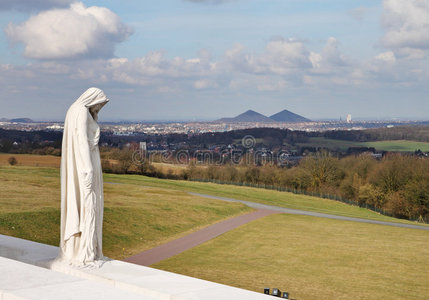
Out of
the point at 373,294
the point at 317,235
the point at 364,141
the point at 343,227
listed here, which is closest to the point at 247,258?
the point at 373,294

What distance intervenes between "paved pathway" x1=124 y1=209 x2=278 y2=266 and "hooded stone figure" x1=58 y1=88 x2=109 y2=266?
11655 millimetres

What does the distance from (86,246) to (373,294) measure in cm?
1207

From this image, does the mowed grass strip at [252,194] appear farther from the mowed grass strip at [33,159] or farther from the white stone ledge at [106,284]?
the white stone ledge at [106,284]

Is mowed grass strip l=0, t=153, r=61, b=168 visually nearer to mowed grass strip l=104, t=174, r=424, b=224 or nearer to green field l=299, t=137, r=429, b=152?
mowed grass strip l=104, t=174, r=424, b=224

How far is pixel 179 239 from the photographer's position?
26531 mm

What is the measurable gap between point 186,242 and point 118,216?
468 cm

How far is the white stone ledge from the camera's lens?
23.4 ft

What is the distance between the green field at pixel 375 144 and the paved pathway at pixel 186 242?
82.1 meters

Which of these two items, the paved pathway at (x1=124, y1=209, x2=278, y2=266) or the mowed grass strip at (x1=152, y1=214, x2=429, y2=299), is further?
the paved pathway at (x1=124, y1=209, x2=278, y2=266)

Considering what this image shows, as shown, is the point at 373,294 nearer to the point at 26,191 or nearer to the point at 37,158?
the point at 26,191

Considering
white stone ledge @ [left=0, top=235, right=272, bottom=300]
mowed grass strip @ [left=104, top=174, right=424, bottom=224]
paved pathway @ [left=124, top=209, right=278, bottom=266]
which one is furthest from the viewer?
mowed grass strip @ [left=104, top=174, right=424, bottom=224]

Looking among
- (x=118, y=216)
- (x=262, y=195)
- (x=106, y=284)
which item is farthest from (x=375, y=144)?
→ (x=106, y=284)

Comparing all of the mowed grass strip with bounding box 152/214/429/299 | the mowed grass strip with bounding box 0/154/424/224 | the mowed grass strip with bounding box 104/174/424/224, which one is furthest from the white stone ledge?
the mowed grass strip with bounding box 104/174/424/224

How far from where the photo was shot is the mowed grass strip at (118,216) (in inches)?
888
